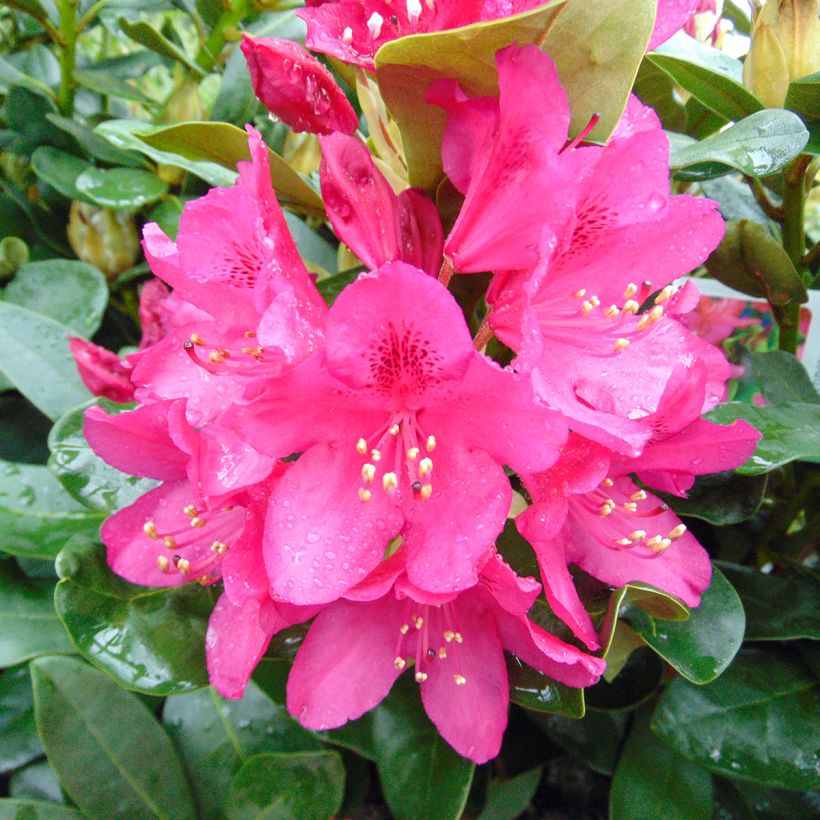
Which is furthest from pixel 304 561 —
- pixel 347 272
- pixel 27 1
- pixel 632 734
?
pixel 27 1

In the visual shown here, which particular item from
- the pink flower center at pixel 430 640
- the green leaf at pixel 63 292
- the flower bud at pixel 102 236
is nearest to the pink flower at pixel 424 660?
the pink flower center at pixel 430 640

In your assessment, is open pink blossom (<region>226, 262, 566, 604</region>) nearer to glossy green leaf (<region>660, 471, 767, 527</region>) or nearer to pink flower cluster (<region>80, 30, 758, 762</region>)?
pink flower cluster (<region>80, 30, 758, 762</region>)

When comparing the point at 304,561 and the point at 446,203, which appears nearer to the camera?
the point at 304,561

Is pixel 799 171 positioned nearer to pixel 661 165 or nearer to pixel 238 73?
pixel 661 165

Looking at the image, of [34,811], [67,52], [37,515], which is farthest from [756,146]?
[67,52]

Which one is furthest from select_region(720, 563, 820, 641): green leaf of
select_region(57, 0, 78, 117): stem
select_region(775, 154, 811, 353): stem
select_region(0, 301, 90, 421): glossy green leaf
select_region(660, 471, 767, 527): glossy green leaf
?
select_region(57, 0, 78, 117): stem

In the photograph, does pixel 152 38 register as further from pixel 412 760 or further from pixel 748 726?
pixel 748 726
